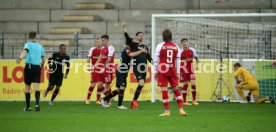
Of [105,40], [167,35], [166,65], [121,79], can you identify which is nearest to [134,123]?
[166,65]

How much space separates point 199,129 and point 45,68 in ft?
48.7

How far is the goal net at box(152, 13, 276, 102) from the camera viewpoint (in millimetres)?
26281

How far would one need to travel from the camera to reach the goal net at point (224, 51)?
86.2 feet

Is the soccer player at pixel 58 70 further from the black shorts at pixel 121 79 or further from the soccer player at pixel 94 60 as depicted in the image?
the black shorts at pixel 121 79

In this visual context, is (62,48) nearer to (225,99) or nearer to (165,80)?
(225,99)

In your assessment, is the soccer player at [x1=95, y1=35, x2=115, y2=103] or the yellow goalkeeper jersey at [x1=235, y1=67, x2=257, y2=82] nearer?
the soccer player at [x1=95, y1=35, x2=115, y2=103]

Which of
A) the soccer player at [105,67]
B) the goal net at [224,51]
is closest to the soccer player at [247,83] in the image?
the goal net at [224,51]

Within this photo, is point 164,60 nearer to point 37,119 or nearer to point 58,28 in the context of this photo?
point 37,119

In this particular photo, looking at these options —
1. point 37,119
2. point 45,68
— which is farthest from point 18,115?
point 45,68

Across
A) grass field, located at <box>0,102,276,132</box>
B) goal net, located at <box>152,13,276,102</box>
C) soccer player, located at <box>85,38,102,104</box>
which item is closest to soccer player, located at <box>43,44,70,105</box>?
soccer player, located at <box>85,38,102,104</box>

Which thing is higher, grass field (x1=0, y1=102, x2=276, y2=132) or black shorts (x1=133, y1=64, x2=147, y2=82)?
black shorts (x1=133, y1=64, x2=147, y2=82)

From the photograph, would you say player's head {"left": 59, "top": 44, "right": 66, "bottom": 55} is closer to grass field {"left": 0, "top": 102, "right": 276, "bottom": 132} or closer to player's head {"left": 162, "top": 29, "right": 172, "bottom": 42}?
grass field {"left": 0, "top": 102, "right": 276, "bottom": 132}

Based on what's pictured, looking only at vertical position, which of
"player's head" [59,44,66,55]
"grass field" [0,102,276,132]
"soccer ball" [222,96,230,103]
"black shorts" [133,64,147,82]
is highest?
"player's head" [59,44,66,55]

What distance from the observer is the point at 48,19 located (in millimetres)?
34812
